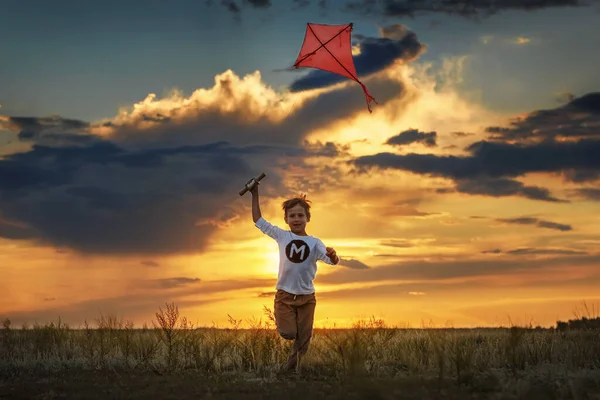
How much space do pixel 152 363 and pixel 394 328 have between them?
419 centimetres

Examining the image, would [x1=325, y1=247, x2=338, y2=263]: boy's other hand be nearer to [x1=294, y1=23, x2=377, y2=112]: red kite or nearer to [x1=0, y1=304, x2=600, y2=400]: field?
[x1=0, y1=304, x2=600, y2=400]: field

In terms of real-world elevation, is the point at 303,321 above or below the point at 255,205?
below

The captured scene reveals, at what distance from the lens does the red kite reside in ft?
47.9

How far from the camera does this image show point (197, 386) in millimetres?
8086

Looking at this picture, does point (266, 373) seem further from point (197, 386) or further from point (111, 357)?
point (111, 357)

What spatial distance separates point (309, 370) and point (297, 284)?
3.83ft

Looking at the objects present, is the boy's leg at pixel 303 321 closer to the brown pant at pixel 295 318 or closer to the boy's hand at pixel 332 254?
the brown pant at pixel 295 318

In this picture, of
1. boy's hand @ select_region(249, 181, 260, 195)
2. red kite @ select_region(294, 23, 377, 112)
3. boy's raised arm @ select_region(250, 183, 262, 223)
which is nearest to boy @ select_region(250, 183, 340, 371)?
boy's raised arm @ select_region(250, 183, 262, 223)

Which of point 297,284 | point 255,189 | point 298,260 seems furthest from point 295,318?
point 255,189

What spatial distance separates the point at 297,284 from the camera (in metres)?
9.84

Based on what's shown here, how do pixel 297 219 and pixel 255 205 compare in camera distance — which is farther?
pixel 255 205

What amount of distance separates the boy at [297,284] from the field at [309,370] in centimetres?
39

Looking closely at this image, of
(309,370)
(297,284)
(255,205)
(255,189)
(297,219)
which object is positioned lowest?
(309,370)

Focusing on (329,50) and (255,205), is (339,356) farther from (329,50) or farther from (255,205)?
(329,50)
